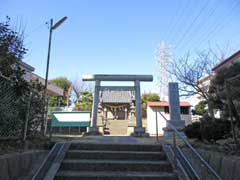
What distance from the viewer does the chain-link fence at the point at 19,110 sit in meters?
3.96

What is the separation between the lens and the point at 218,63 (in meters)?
13.5

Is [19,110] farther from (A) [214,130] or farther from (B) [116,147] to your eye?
(A) [214,130]

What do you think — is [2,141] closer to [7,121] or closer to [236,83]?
[7,121]

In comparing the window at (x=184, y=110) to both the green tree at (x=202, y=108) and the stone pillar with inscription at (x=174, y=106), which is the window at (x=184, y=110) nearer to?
the green tree at (x=202, y=108)

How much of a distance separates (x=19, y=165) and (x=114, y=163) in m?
1.53

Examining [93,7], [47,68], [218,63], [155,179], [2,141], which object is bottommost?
[155,179]

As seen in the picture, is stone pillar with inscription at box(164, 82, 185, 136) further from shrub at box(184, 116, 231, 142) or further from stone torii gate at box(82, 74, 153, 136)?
shrub at box(184, 116, 231, 142)

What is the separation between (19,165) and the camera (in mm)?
3316

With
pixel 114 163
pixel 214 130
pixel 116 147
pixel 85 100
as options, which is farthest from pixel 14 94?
pixel 85 100

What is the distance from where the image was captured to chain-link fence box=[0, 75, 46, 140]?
3.96 metres

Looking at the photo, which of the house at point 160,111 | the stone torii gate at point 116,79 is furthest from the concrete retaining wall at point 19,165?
the house at point 160,111

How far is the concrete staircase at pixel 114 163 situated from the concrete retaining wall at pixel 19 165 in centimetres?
47

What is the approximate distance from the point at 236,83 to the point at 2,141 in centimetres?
490

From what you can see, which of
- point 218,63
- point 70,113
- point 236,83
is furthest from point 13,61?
point 218,63
